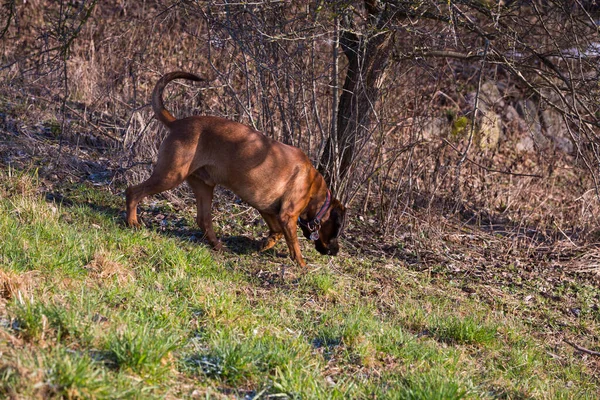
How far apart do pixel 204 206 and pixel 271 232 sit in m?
0.72

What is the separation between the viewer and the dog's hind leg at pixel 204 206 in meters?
6.73

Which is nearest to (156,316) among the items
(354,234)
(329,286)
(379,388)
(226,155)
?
(379,388)

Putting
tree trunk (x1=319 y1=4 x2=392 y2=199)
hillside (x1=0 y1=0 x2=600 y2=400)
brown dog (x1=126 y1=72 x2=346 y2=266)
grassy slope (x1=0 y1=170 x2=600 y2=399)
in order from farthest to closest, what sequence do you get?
tree trunk (x1=319 y1=4 x2=392 y2=199) < brown dog (x1=126 y1=72 x2=346 y2=266) < hillside (x1=0 y1=0 x2=600 y2=400) < grassy slope (x1=0 y1=170 x2=600 y2=399)

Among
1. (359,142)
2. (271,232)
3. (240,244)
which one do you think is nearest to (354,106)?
(359,142)

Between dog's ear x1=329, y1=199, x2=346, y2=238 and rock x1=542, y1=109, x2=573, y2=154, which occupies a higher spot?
rock x1=542, y1=109, x2=573, y2=154

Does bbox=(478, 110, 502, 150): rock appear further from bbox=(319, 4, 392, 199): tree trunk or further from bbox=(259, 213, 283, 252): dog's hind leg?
bbox=(259, 213, 283, 252): dog's hind leg

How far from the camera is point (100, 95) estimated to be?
10.1 meters

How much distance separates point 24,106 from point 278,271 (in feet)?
17.1

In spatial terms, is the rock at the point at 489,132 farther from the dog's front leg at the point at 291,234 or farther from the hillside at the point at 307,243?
the dog's front leg at the point at 291,234

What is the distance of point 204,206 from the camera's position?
6.77 meters

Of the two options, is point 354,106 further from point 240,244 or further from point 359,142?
point 240,244

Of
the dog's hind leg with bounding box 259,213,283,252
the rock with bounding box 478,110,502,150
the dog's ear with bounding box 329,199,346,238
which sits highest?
the rock with bounding box 478,110,502,150

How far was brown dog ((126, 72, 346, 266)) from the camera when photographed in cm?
628

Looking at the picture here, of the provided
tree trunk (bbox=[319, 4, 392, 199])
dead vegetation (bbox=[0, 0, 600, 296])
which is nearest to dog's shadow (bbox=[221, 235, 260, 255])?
dead vegetation (bbox=[0, 0, 600, 296])
